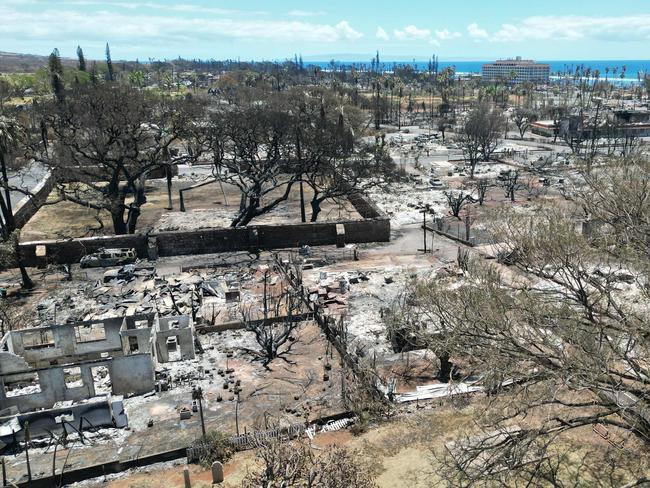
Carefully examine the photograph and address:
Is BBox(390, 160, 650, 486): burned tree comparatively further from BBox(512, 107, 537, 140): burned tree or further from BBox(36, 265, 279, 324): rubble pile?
BBox(512, 107, 537, 140): burned tree

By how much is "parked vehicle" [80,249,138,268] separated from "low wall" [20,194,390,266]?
913 mm

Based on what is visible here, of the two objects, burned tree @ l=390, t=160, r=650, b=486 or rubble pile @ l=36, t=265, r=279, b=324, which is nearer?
burned tree @ l=390, t=160, r=650, b=486

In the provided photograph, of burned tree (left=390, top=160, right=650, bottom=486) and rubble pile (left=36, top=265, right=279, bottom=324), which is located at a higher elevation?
burned tree (left=390, top=160, right=650, bottom=486)

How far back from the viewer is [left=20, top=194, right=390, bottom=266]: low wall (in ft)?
96.7

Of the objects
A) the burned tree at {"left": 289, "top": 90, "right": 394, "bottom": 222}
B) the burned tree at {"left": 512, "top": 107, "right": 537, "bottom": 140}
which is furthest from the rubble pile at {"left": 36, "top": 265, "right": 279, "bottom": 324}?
the burned tree at {"left": 512, "top": 107, "right": 537, "bottom": 140}

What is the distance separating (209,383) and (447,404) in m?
7.70

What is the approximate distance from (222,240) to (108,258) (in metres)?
6.13

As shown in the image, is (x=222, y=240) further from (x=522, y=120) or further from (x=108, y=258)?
(x=522, y=120)

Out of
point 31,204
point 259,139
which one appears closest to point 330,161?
point 259,139

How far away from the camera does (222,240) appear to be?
31094 millimetres

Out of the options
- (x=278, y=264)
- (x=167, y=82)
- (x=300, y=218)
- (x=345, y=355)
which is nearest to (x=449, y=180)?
(x=300, y=218)

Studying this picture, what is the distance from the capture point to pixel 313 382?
58.9ft

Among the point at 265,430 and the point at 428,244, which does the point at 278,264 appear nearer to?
the point at 428,244

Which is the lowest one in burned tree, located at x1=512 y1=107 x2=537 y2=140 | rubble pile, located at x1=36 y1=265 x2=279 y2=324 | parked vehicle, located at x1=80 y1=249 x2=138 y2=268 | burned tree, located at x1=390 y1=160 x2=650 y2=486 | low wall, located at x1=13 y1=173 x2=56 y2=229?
rubble pile, located at x1=36 y1=265 x2=279 y2=324
